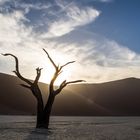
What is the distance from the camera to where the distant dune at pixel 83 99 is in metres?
88.2

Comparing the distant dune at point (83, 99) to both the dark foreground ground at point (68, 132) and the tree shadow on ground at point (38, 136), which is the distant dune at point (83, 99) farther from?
the tree shadow on ground at point (38, 136)

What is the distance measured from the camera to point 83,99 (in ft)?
351

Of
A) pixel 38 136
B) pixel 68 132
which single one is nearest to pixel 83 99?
pixel 68 132

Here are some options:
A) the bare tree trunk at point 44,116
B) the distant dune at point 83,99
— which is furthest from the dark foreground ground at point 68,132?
the distant dune at point 83,99

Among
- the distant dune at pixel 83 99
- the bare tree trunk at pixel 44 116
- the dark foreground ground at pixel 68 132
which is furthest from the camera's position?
the distant dune at pixel 83 99

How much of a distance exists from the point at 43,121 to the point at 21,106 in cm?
6320

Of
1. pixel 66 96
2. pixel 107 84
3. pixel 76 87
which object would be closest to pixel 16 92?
pixel 66 96

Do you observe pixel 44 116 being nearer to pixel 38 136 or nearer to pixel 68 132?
pixel 68 132

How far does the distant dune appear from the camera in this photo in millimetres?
88250

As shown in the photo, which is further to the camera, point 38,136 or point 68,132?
point 68,132

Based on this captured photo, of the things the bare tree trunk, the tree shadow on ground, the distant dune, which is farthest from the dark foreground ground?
the distant dune

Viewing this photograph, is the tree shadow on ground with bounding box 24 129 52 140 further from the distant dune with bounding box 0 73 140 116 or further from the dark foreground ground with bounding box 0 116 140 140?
the distant dune with bounding box 0 73 140 116

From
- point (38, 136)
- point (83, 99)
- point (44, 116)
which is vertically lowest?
point (38, 136)

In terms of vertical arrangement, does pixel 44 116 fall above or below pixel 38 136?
above
